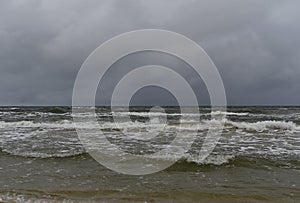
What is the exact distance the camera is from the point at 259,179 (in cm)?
810

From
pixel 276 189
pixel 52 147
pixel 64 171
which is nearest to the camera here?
pixel 276 189

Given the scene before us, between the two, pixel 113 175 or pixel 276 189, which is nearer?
pixel 276 189

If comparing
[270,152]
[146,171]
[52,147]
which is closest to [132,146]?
[52,147]

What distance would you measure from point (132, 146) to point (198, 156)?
3436 mm

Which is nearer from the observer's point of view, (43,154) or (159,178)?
(159,178)

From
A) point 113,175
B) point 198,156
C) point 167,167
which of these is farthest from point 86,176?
point 198,156

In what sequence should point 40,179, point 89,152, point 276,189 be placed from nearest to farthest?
point 276,189, point 40,179, point 89,152

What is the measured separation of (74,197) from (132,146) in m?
6.88

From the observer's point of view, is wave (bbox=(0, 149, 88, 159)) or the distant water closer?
the distant water

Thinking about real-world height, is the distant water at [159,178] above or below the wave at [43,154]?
below

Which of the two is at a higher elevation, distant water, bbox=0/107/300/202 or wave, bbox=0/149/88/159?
wave, bbox=0/149/88/159

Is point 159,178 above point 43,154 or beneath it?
beneath

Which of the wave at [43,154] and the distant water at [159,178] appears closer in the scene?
the distant water at [159,178]

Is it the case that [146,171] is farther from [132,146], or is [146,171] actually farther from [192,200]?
[132,146]
